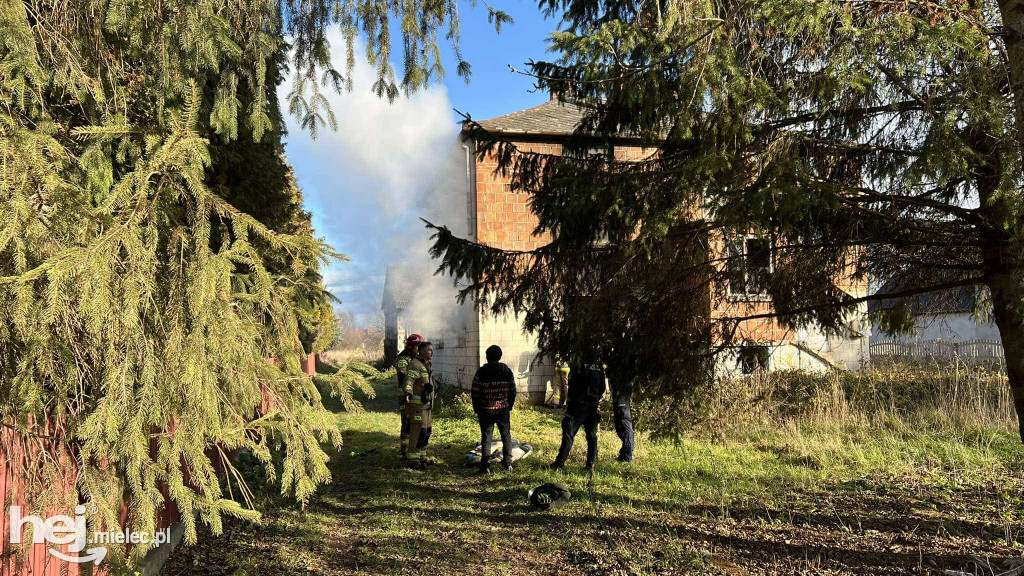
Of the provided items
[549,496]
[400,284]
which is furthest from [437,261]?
[549,496]

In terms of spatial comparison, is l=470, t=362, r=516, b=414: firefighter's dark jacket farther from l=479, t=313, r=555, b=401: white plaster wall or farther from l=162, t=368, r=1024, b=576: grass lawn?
l=479, t=313, r=555, b=401: white plaster wall

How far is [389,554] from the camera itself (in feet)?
15.2

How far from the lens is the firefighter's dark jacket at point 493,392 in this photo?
735 cm

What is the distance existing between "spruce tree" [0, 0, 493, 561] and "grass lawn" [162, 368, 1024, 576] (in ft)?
2.26

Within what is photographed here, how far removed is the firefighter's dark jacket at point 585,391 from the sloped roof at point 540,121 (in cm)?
649

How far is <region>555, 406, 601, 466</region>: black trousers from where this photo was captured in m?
7.19

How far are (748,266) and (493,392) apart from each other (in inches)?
139

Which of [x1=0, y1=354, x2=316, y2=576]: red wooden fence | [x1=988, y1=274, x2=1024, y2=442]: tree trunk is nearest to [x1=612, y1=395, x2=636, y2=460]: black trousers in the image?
[x1=988, y1=274, x2=1024, y2=442]: tree trunk

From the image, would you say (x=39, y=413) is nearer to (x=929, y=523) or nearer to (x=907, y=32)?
(x=907, y=32)

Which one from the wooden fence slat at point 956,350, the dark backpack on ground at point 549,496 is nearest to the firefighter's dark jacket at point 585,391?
the dark backpack on ground at point 549,496

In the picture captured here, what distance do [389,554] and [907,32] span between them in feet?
15.5

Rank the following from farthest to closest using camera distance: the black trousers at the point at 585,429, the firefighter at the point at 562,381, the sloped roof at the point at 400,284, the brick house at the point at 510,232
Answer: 1. the sloped roof at the point at 400,284
2. the brick house at the point at 510,232
3. the firefighter at the point at 562,381
4. the black trousers at the point at 585,429

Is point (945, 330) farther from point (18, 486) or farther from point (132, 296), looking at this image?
point (18, 486)

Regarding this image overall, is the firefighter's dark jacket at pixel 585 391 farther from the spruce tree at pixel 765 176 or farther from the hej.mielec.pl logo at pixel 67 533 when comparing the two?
the hej.mielec.pl logo at pixel 67 533
